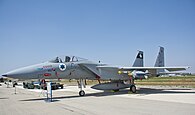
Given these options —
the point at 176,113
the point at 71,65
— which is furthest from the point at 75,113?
the point at 71,65

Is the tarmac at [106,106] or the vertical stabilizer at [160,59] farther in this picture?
the vertical stabilizer at [160,59]

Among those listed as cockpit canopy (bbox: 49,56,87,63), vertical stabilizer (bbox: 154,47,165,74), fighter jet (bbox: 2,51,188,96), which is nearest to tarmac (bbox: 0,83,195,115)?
fighter jet (bbox: 2,51,188,96)

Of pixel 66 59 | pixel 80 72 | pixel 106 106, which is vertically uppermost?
pixel 66 59

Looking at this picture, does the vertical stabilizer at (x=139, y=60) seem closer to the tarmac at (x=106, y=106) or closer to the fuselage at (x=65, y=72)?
the fuselage at (x=65, y=72)

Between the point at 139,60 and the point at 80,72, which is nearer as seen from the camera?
the point at 80,72

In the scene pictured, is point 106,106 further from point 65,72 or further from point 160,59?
point 160,59

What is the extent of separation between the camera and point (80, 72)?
51.0 feet

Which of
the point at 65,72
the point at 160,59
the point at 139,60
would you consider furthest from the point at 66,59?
the point at 160,59

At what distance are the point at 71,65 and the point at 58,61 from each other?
1020 mm

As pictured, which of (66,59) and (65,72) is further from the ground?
(66,59)

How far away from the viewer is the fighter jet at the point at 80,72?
43.4 ft

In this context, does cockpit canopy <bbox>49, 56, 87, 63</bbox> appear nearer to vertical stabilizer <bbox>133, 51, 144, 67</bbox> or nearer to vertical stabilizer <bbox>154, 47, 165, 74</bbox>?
vertical stabilizer <bbox>133, 51, 144, 67</bbox>

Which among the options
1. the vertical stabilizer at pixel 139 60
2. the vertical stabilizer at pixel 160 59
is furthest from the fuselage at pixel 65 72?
the vertical stabilizer at pixel 160 59

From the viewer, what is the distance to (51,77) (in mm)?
14172
